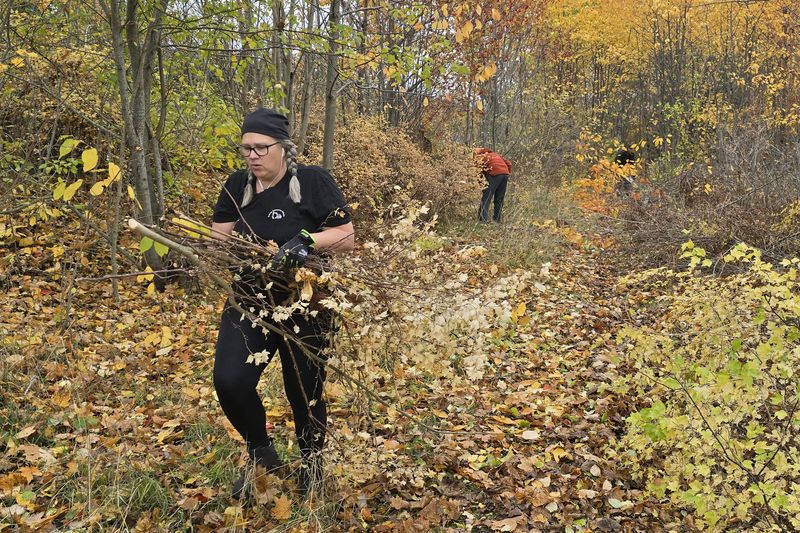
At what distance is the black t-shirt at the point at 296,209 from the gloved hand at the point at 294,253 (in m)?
0.23

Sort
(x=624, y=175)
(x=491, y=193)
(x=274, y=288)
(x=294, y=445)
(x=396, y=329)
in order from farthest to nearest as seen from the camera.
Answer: (x=624, y=175), (x=491, y=193), (x=294, y=445), (x=274, y=288), (x=396, y=329)

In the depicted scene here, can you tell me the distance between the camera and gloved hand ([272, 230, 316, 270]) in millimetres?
2213

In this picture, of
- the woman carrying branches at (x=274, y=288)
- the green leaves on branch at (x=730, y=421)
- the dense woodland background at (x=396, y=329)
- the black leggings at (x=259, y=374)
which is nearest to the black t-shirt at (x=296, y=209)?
the woman carrying branches at (x=274, y=288)

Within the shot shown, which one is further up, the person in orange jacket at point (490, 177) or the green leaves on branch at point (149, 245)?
the green leaves on branch at point (149, 245)

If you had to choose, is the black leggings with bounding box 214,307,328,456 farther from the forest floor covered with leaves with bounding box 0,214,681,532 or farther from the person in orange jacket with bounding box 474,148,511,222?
→ the person in orange jacket with bounding box 474,148,511,222

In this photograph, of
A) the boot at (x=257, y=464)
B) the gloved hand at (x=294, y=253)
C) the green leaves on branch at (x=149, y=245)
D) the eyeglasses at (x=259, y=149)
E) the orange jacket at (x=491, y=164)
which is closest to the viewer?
the green leaves on branch at (x=149, y=245)

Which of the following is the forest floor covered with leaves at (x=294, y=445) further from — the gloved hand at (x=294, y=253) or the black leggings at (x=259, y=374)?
the gloved hand at (x=294, y=253)

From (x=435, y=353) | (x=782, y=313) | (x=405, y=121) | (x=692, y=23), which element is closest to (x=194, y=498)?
(x=435, y=353)

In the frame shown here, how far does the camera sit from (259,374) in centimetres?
241

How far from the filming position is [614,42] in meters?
21.1

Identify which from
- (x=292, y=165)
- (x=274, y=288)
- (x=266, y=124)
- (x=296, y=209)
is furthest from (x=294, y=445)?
(x=266, y=124)

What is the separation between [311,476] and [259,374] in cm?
63

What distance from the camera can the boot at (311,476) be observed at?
2646 millimetres

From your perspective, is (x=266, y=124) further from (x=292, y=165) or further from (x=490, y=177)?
(x=490, y=177)
